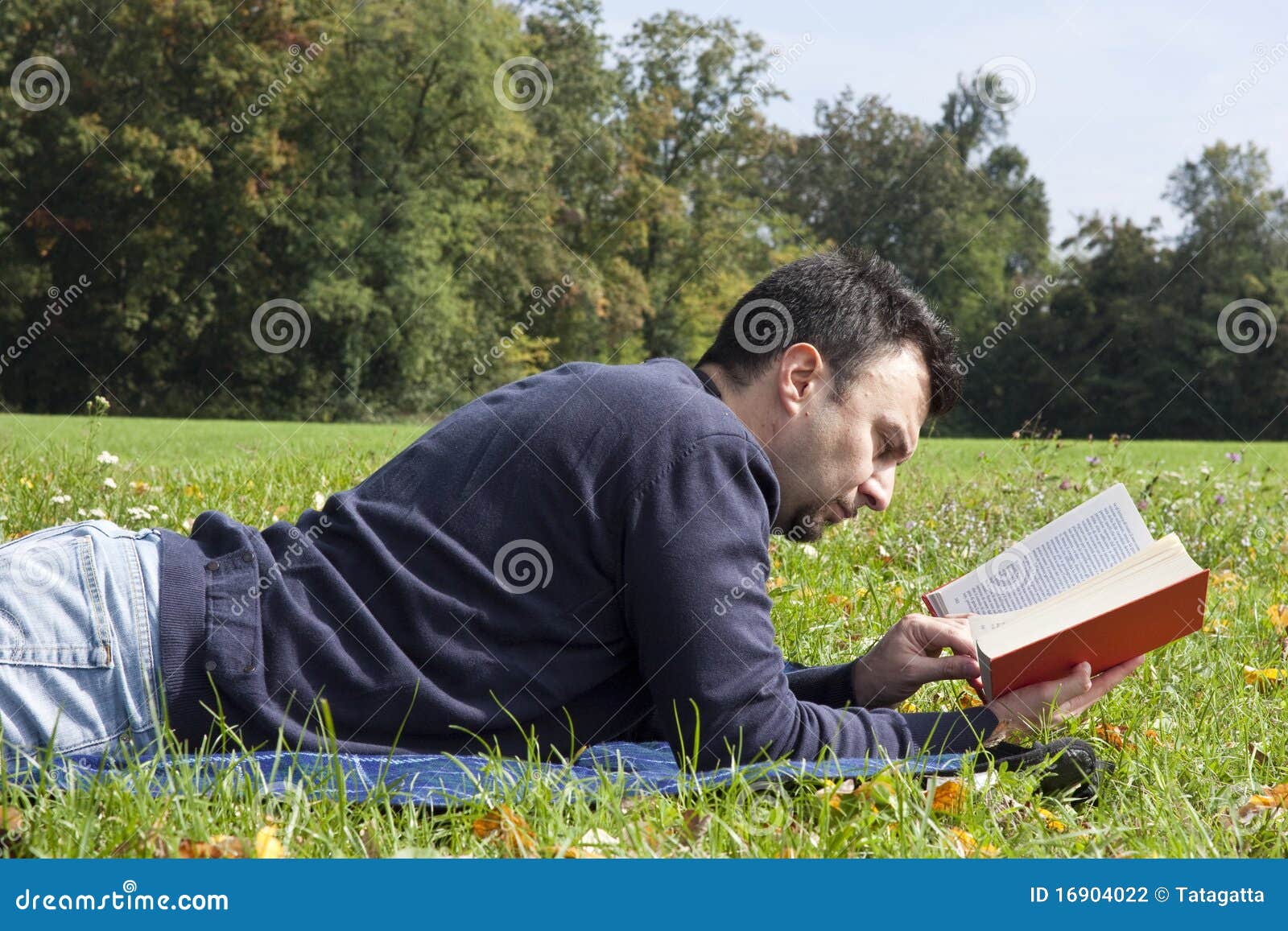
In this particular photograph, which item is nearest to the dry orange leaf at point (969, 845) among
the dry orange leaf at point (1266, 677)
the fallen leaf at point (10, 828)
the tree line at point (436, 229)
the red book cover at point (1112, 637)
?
the red book cover at point (1112, 637)

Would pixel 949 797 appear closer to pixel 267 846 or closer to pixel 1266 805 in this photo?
pixel 1266 805

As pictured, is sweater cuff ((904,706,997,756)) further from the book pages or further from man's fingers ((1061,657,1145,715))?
the book pages

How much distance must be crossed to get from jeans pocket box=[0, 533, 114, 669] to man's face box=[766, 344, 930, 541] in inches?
47.8

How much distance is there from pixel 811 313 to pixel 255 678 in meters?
1.20

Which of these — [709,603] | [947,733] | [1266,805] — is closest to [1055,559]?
[947,733]

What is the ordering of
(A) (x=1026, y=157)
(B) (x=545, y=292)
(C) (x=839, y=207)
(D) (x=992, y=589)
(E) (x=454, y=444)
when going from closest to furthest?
(E) (x=454, y=444) → (D) (x=992, y=589) → (B) (x=545, y=292) → (C) (x=839, y=207) → (A) (x=1026, y=157)

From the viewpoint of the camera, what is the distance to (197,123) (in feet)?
86.9

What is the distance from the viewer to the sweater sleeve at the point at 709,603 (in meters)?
1.94

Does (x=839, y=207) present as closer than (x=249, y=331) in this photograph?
No

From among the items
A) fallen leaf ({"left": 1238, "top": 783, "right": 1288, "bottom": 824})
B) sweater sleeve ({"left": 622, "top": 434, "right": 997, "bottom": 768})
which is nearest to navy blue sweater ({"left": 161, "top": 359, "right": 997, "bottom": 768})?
sweater sleeve ({"left": 622, "top": 434, "right": 997, "bottom": 768})

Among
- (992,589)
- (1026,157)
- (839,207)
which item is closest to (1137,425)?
(839,207)

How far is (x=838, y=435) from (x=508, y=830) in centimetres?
94

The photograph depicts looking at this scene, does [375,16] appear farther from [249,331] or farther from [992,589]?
[992,589]

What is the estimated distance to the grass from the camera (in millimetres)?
1825
